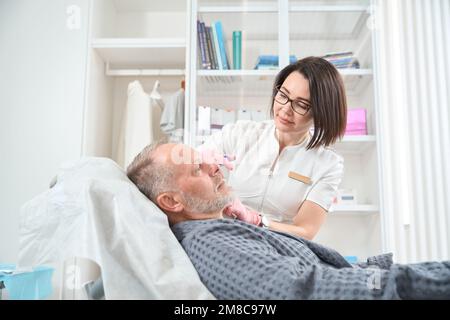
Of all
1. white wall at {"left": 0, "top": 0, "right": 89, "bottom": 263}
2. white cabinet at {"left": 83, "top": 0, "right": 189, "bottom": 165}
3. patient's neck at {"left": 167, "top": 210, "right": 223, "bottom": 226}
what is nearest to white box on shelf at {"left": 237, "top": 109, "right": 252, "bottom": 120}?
white cabinet at {"left": 83, "top": 0, "right": 189, "bottom": 165}

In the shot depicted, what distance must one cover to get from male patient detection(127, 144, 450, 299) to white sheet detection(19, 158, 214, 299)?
0.13 feet

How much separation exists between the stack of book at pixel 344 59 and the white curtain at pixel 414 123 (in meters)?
0.08

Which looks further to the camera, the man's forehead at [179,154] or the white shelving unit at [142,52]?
the white shelving unit at [142,52]

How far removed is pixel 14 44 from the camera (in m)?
1.75

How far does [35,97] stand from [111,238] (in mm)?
1269

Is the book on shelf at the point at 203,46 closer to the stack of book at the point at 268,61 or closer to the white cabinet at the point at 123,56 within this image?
the white cabinet at the point at 123,56

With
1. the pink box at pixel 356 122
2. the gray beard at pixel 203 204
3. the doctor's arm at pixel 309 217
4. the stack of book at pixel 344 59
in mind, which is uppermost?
the stack of book at pixel 344 59

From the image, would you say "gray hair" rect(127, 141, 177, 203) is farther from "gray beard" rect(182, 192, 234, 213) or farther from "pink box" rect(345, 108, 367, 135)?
"pink box" rect(345, 108, 367, 135)

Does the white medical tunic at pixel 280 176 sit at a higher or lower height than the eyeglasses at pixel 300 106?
lower

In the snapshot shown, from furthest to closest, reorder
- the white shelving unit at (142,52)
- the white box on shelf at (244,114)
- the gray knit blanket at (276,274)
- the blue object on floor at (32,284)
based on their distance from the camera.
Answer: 1. the white shelving unit at (142,52)
2. the white box on shelf at (244,114)
3. the blue object on floor at (32,284)
4. the gray knit blanket at (276,274)

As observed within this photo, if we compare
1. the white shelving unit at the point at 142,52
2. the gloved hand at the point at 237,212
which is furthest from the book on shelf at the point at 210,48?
the gloved hand at the point at 237,212

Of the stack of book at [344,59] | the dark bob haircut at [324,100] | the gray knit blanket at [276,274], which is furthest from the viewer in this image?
the stack of book at [344,59]

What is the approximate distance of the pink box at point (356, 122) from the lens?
182 cm

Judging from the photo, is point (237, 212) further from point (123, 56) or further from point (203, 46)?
point (123, 56)
